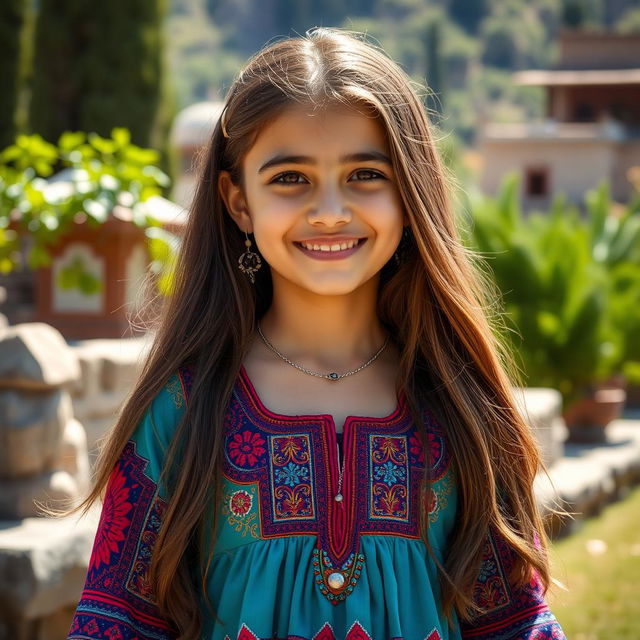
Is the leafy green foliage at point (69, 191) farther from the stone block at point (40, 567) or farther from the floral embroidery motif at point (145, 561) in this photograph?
the floral embroidery motif at point (145, 561)

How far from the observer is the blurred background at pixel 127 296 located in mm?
2945

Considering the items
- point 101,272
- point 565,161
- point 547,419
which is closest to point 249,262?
point 101,272

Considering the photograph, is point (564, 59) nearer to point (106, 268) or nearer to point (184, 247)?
point (106, 268)

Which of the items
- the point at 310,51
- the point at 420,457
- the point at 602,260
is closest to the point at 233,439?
the point at 420,457

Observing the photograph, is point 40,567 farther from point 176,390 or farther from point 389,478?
point 389,478

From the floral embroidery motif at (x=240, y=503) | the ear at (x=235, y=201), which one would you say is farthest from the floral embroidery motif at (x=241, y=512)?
the ear at (x=235, y=201)

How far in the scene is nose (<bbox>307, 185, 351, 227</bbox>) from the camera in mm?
1845

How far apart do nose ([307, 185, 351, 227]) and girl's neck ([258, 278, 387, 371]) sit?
20cm

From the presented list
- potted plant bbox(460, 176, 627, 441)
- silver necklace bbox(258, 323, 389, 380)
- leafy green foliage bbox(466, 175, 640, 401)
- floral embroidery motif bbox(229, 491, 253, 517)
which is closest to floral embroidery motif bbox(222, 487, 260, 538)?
floral embroidery motif bbox(229, 491, 253, 517)

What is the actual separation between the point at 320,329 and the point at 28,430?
1.25 metres

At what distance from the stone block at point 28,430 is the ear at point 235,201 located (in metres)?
1.18

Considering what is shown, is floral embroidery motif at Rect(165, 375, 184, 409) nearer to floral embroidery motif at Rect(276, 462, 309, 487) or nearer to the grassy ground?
floral embroidery motif at Rect(276, 462, 309, 487)

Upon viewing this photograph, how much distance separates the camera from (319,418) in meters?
1.92

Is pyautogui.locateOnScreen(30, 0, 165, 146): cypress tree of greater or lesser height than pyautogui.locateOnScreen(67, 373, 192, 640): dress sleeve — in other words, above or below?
above
